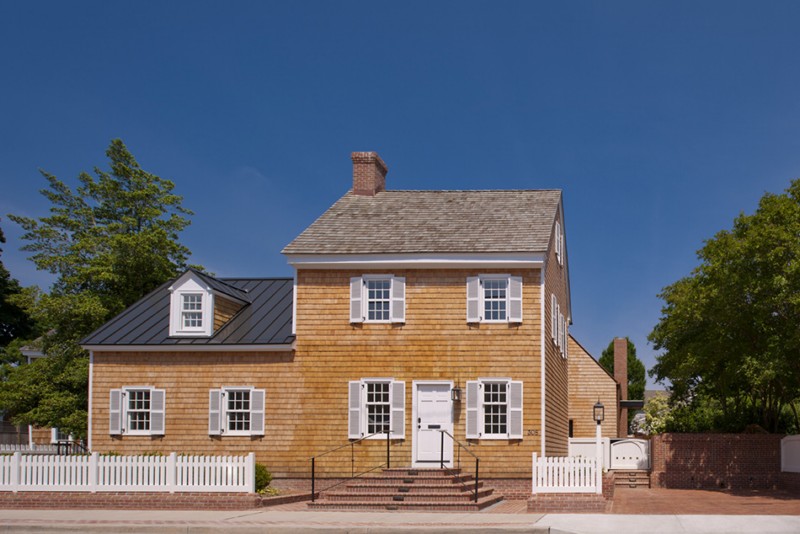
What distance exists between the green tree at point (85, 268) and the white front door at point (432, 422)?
16723 mm

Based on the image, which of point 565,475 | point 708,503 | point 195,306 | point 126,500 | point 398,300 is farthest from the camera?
point 195,306

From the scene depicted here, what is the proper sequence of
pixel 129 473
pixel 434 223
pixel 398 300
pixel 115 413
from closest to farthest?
1. pixel 129 473
2. pixel 398 300
3. pixel 115 413
4. pixel 434 223

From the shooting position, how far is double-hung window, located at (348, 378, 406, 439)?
26734mm

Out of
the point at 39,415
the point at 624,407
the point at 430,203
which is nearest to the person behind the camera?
the point at 430,203

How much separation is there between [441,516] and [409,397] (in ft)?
21.7

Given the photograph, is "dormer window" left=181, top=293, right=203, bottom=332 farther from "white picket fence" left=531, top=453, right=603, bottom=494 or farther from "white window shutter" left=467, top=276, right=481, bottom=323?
"white picket fence" left=531, top=453, right=603, bottom=494

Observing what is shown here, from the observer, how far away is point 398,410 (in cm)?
2675

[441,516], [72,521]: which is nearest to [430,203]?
[441,516]

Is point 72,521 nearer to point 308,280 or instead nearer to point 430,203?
point 308,280

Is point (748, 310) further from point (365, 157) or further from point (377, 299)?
point (365, 157)

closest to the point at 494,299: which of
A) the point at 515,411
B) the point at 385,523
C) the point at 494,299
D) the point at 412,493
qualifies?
the point at 494,299

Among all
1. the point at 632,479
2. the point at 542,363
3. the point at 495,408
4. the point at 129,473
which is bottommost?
the point at 632,479

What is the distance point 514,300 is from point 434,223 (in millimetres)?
3694

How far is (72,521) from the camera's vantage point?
1908 centimetres
